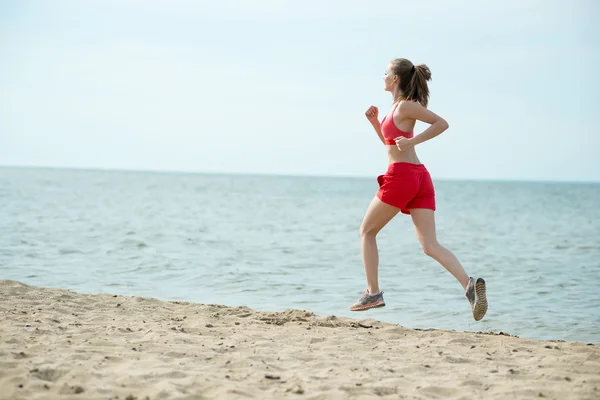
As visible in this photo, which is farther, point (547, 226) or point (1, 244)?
point (547, 226)

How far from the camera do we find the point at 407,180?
18.3ft

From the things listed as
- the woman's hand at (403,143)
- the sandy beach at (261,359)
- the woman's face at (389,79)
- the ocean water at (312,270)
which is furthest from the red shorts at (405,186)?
the ocean water at (312,270)

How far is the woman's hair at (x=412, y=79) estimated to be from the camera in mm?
5680

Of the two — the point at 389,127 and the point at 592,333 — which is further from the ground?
the point at 389,127

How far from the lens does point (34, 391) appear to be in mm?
3891

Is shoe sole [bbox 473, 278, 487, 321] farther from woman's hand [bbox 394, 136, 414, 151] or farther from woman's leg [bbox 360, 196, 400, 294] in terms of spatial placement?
woman's hand [bbox 394, 136, 414, 151]

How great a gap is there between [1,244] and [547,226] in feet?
68.4

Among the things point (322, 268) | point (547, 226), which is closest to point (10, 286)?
point (322, 268)

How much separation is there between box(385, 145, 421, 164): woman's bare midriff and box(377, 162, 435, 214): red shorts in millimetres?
41

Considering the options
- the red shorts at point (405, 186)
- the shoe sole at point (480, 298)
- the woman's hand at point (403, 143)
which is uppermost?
the woman's hand at point (403, 143)

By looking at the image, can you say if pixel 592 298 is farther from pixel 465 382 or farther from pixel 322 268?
pixel 465 382

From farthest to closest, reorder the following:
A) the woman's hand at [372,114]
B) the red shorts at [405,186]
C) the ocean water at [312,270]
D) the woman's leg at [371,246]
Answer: the ocean water at [312,270] < the woman's hand at [372,114] < the woman's leg at [371,246] < the red shorts at [405,186]

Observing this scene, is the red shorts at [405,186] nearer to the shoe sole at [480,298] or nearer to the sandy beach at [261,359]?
the shoe sole at [480,298]

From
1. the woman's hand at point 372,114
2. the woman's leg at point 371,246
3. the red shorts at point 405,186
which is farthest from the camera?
the woman's hand at point 372,114
